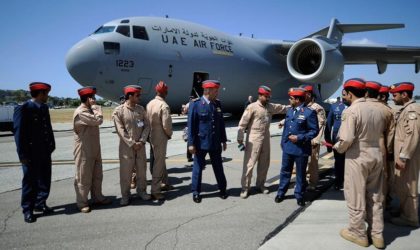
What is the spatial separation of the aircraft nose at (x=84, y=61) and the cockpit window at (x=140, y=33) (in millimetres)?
1550

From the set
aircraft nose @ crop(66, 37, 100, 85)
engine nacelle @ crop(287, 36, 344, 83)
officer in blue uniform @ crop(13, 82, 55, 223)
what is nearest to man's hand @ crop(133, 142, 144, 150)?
officer in blue uniform @ crop(13, 82, 55, 223)

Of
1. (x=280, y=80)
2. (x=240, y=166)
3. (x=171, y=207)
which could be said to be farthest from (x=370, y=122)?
(x=280, y=80)

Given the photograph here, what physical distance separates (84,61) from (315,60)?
9.83 m

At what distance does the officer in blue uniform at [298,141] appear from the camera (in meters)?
4.73

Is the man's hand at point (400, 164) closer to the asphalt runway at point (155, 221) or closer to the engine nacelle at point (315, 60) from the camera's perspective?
the asphalt runway at point (155, 221)

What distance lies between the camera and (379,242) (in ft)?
10.6

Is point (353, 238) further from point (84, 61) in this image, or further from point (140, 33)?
point (140, 33)

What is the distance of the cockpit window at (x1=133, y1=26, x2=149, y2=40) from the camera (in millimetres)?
11828

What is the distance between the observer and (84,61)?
10.8 meters

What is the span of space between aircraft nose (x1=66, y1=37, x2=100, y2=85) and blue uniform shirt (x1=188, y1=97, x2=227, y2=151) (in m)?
6.98

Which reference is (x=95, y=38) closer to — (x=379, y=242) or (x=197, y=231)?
(x=197, y=231)

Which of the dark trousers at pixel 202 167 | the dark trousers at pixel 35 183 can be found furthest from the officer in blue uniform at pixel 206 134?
the dark trousers at pixel 35 183

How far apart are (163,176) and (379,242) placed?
3560 mm

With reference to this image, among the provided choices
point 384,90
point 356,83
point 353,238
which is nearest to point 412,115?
point 356,83
